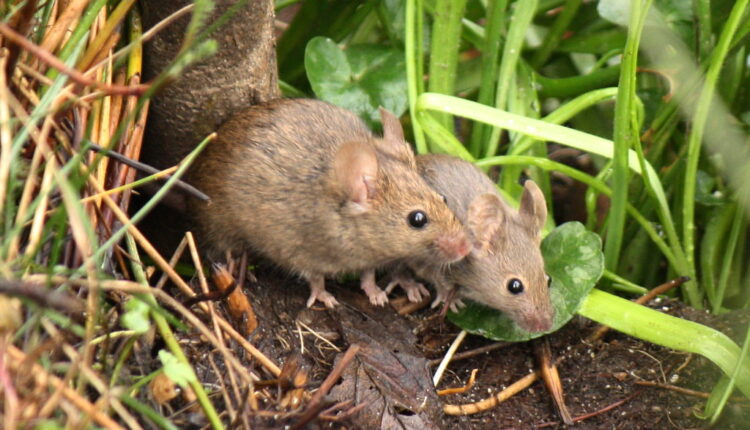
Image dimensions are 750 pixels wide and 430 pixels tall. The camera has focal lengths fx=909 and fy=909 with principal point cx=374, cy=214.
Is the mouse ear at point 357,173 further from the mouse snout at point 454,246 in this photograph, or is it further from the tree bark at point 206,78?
the tree bark at point 206,78

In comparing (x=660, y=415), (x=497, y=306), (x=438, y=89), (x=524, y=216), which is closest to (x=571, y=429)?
(x=660, y=415)

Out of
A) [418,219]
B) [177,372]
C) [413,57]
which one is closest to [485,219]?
[418,219]

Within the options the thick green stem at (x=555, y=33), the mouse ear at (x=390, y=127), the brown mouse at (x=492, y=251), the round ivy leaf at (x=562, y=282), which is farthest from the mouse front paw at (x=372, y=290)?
the thick green stem at (x=555, y=33)

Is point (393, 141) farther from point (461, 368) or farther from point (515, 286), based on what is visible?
point (461, 368)

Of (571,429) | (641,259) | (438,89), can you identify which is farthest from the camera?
(641,259)

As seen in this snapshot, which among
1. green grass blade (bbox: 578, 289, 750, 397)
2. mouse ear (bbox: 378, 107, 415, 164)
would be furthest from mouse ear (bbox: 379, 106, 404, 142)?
green grass blade (bbox: 578, 289, 750, 397)

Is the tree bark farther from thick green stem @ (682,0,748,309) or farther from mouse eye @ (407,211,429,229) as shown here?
thick green stem @ (682,0,748,309)

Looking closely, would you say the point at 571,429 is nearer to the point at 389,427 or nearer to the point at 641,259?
the point at 389,427
